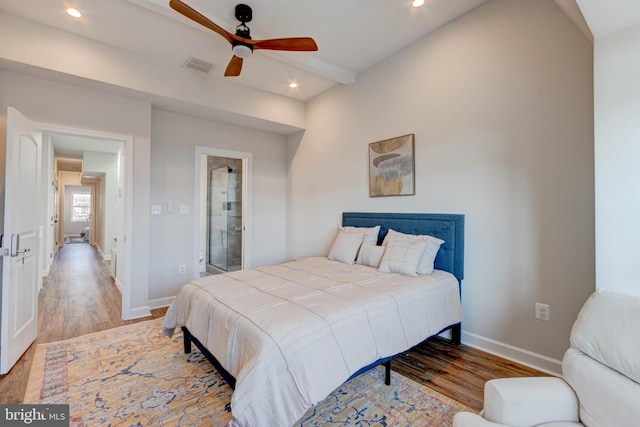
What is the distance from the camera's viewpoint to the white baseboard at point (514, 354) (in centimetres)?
218

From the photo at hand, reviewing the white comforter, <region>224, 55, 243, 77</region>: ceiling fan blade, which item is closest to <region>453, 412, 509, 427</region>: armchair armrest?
the white comforter

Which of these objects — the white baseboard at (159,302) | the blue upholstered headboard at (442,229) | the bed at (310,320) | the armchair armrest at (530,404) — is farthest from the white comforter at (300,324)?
the white baseboard at (159,302)

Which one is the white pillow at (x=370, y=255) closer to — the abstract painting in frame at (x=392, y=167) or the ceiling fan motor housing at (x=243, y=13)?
the abstract painting in frame at (x=392, y=167)

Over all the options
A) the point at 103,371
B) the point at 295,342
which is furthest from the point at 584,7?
the point at 103,371

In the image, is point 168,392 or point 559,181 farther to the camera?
point 559,181

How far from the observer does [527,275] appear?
7.63ft

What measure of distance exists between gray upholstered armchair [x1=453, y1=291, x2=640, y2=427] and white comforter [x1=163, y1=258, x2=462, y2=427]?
673 millimetres

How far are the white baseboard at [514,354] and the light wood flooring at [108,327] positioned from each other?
0.20 feet

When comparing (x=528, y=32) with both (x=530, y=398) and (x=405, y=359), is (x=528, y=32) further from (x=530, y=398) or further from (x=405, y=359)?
(x=405, y=359)

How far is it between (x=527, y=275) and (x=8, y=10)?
5020mm

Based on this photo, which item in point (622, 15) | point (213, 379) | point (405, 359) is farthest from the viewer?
point (405, 359)

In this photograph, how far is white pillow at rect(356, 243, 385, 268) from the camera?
299 cm

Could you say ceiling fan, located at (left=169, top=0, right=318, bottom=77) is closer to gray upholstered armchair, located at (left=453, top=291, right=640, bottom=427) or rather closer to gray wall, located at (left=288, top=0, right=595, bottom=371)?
gray wall, located at (left=288, top=0, right=595, bottom=371)

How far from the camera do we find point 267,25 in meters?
2.78
